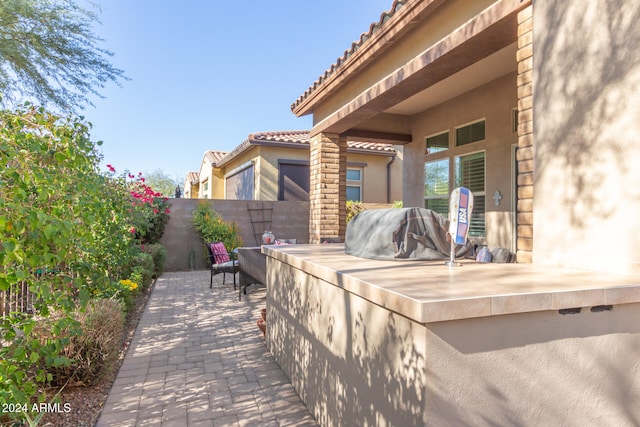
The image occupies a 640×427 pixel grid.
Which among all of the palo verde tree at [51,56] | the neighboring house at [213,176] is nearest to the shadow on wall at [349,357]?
the palo verde tree at [51,56]

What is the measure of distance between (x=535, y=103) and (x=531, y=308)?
176 centimetres

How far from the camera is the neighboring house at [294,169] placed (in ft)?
41.0

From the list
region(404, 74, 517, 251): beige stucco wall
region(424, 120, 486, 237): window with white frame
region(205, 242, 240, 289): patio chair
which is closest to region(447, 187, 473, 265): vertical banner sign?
region(404, 74, 517, 251): beige stucco wall

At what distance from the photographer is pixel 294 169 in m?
12.9

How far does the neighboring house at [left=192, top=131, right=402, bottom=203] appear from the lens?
41.0 feet

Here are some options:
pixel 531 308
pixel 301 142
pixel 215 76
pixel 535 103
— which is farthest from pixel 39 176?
pixel 215 76

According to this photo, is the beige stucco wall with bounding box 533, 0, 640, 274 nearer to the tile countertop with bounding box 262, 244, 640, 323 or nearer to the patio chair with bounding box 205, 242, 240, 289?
the tile countertop with bounding box 262, 244, 640, 323

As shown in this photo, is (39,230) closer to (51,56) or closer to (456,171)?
(51,56)

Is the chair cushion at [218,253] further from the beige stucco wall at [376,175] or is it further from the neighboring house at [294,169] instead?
the beige stucco wall at [376,175]

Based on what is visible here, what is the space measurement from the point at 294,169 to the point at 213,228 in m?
3.58

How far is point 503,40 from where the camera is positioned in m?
3.46

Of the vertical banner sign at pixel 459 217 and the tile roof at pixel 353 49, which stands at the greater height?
the tile roof at pixel 353 49

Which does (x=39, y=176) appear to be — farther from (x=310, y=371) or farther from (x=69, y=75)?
(x=69, y=75)

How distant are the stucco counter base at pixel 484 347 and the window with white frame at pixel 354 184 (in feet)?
37.1
